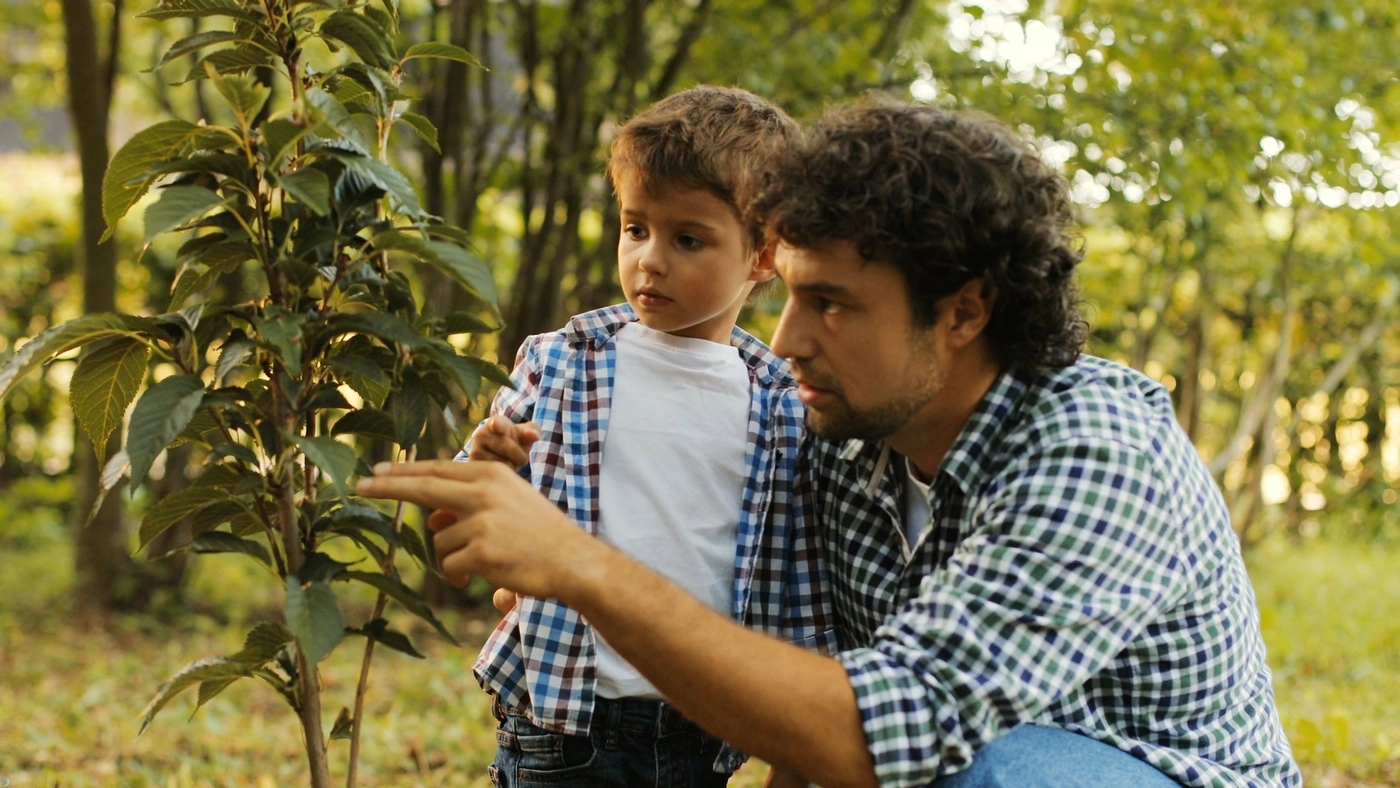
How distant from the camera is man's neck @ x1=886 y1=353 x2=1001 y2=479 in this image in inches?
75.3

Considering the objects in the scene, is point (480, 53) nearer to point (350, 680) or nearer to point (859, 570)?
point (350, 680)

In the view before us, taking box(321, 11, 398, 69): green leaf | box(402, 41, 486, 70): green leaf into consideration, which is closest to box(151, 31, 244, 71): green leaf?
box(321, 11, 398, 69): green leaf

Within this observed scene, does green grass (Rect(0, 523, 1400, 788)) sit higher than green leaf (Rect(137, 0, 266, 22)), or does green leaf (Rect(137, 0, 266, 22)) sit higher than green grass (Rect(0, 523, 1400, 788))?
green leaf (Rect(137, 0, 266, 22))

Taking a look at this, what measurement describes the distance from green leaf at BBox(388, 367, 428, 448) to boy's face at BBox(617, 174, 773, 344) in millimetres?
504

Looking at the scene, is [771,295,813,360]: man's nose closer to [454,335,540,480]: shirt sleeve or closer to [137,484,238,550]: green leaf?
[454,335,540,480]: shirt sleeve

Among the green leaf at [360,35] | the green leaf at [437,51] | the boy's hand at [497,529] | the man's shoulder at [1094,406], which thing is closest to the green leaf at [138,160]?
the green leaf at [360,35]

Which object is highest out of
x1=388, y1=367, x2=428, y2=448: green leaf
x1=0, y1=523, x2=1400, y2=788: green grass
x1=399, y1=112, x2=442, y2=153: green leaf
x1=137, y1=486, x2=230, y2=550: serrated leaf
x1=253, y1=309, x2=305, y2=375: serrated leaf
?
x1=399, y1=112, x2=442, y2=153: green leaf

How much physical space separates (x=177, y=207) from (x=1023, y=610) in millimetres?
1136

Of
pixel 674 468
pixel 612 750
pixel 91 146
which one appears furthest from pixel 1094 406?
pixel 91 146

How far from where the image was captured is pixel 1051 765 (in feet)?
5.72

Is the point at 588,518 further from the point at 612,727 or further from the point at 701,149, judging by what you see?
the point at 701,149

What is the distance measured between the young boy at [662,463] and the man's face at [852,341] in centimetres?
27

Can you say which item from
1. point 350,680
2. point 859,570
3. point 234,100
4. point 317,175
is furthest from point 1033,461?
point 350,680

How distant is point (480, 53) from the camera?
5680 mm
